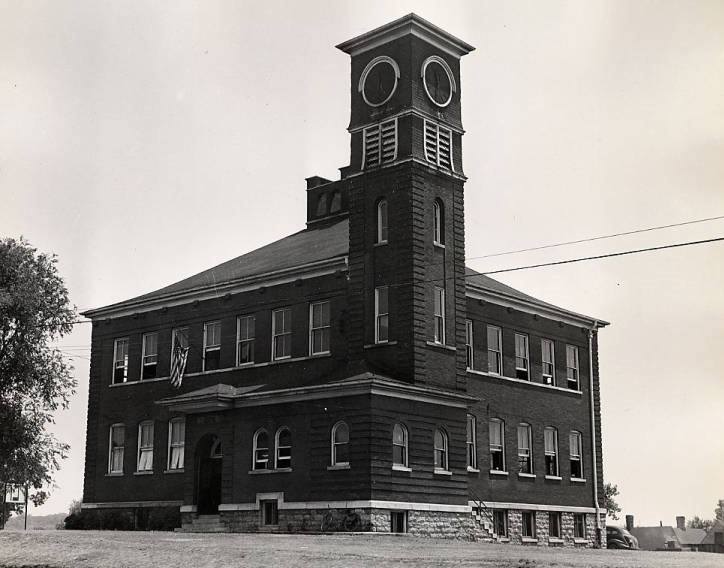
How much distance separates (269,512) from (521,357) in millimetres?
13245

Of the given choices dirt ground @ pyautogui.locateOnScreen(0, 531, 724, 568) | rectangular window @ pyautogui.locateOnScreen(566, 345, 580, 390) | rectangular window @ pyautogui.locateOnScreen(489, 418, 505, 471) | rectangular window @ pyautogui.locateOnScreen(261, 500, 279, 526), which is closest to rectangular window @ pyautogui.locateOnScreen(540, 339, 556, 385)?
rectangular window @ pyautogui.locateOnScreen(566, 345, 580, 390)

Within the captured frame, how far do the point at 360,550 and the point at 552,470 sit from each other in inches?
982

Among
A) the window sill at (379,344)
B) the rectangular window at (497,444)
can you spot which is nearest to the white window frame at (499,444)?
the rectangular window at (497,444)

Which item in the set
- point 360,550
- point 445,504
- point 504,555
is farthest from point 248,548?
point 445,504

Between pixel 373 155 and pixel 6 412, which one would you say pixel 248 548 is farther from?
pixel 6 412

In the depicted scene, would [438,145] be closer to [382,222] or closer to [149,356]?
[382,222]

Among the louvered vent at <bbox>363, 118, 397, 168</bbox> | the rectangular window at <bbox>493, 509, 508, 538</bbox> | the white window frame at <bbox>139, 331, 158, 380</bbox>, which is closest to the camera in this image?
the louvered vent at <bbox>363, 118, 397, 168</bbox>

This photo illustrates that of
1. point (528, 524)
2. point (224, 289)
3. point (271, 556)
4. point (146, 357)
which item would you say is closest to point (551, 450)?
point (528, 524)

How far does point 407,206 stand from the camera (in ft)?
126

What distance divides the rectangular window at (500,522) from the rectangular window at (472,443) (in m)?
2.18

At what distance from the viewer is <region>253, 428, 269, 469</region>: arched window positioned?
3847cm

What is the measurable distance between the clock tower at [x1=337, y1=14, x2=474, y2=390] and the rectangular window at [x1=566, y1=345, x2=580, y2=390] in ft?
33.6

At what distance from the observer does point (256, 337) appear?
43062mm

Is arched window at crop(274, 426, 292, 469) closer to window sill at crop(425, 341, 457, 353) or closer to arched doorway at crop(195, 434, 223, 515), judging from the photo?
arched doorway at crop(195, 434, 223, 515)
